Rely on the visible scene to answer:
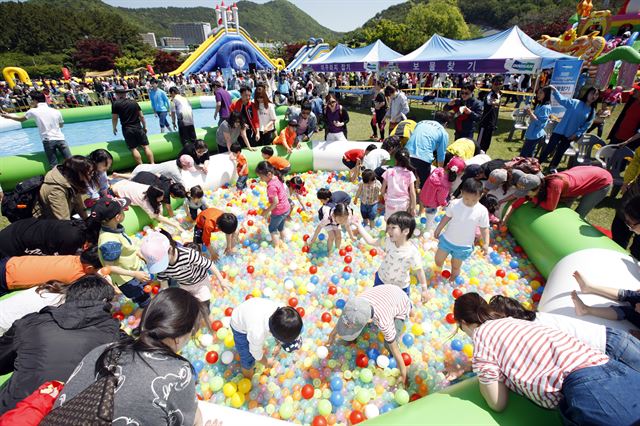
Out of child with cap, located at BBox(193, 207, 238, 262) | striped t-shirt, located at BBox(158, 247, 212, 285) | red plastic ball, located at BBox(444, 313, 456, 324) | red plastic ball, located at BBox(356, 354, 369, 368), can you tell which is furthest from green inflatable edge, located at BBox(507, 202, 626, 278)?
striped t-shirt, located at BBox(158, 247, 212, 285)

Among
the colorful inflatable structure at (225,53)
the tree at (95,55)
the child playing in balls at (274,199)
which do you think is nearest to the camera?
the child playing in balls at (274,199)

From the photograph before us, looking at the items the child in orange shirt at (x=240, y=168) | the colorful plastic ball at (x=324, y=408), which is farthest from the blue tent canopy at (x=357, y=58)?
the colorful plastic ball at (x=324, y=408)

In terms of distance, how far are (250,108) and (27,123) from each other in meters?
11.8

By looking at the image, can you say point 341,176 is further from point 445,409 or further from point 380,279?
point 445,409

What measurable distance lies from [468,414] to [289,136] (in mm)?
6025

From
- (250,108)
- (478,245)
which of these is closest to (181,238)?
(250,108)

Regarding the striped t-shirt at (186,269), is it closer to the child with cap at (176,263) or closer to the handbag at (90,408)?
the child with cap at (176,263)

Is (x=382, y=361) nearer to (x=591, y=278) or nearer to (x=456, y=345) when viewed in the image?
(x=456, y=345)

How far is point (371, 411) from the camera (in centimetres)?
252

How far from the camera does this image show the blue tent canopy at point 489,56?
9188mm

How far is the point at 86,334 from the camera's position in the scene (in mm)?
2252

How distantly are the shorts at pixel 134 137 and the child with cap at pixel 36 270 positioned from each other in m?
4.18

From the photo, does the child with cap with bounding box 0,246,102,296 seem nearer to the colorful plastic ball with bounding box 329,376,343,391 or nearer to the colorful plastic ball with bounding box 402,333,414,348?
the colorful plastic ball with bounding box 329,376,343,391

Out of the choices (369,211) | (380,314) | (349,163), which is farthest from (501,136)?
(380,314)
